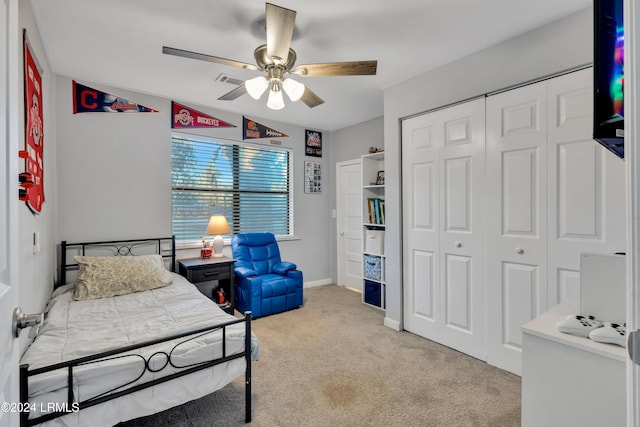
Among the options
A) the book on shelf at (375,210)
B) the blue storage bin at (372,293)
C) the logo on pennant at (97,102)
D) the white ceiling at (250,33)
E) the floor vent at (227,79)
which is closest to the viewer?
the white ceiling at (250,33)

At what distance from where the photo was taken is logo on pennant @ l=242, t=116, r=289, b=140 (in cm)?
419

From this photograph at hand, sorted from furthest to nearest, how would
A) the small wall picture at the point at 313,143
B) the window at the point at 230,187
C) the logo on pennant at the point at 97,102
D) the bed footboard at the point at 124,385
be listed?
the small wall picture at the point at 313,143
the window at the point at 230,187
the logo on pennant at the point at 97,102
the bed footboard at the point at 124,385

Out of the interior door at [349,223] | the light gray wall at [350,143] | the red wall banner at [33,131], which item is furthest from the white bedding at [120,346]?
the light gray wall at [350,143]

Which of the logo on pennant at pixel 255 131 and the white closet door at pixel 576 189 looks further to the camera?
the logo on pennant at pixel 255 131

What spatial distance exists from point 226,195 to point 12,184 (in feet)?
10.9

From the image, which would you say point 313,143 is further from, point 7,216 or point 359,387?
point 7,216

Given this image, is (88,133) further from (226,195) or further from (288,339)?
(288,339)

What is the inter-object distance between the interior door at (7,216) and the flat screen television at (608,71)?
5.45ft

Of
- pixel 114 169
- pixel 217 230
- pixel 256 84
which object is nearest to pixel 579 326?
pixel 256 84

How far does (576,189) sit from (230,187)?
3.63 m

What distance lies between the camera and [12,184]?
2.73 ft

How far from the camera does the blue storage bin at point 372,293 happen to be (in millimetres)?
3871

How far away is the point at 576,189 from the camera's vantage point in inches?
79.1

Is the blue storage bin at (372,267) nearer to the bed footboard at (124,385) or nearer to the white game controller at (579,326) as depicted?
the bed footboard at (124,385)
